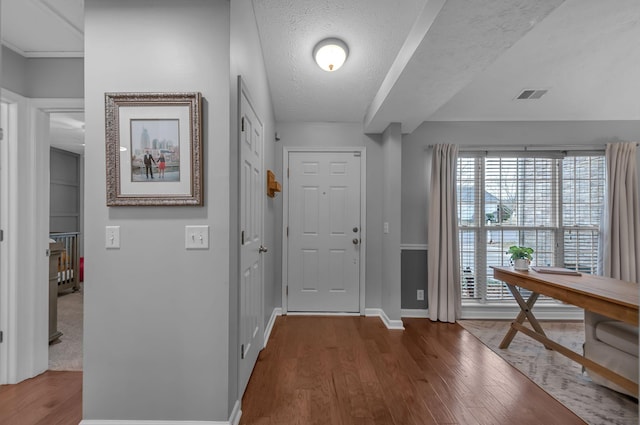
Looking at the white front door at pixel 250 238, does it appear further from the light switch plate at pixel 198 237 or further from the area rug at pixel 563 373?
the area rug at pixel 563 373

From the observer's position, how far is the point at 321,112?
3799 millimetres

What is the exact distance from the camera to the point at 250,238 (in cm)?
240

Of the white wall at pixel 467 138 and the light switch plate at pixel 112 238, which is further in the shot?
the white wall at pixel 467 138

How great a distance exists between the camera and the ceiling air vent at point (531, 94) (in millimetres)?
3543

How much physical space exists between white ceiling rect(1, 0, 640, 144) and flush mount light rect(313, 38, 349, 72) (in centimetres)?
5

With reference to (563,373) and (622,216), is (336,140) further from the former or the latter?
(622,216)

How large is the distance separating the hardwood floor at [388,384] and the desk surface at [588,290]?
27.0 inches

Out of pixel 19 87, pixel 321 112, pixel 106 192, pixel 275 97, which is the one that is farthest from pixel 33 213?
pixel 321 112

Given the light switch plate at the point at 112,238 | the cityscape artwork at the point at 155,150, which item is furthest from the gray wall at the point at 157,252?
the cityscape artwork at the point at 155,150

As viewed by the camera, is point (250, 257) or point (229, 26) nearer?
point (229, 26)

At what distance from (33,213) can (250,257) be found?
166 cm

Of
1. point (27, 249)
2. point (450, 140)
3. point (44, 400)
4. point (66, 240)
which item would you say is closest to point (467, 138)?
point (450, 140)

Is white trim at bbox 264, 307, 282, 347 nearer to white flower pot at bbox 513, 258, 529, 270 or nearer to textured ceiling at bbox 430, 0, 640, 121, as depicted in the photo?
white flower pot at bbox 513, 258, 529, 270

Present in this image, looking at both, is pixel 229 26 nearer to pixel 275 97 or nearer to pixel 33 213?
pixel 275 97
